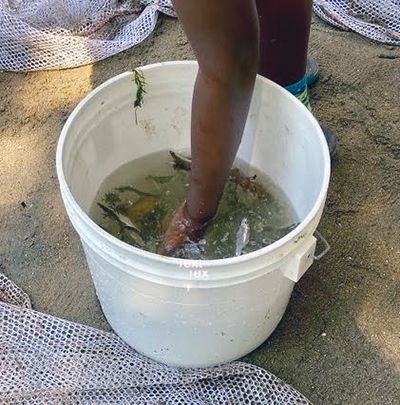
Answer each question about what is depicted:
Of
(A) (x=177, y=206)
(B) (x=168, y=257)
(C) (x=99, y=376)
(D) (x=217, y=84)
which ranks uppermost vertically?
(D) (x=217, y=84)

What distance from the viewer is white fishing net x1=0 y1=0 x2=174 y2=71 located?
1800 millimetres

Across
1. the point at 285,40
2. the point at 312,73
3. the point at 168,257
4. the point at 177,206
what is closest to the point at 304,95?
the point at 285,40

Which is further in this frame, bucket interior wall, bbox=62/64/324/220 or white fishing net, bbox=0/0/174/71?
white fishing net, bbox=0/0/174/71

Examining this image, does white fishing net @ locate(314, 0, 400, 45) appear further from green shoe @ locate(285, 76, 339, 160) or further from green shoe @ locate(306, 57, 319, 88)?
green shoe @ locate(285, 76, 339, 160)

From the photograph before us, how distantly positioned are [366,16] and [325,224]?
72 cm

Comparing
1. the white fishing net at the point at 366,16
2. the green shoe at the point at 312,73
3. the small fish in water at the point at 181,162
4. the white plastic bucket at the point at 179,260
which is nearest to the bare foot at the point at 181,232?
the white plastic bucket at the point at 179,260

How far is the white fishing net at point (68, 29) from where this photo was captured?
5.90ft

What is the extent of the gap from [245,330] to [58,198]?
1.80 ft

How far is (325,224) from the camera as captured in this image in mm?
1494

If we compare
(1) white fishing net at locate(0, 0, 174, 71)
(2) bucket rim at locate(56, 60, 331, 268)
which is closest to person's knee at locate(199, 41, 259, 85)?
(2) bucket rim at locate(56, 60, 331, 268)

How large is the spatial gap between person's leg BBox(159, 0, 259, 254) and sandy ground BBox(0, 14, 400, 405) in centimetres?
33

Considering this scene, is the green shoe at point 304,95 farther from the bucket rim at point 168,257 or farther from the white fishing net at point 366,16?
the white fishing net at point 366,16

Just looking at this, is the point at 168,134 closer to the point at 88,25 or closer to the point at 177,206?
the point at 177,206

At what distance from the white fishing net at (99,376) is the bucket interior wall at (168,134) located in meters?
0.24
